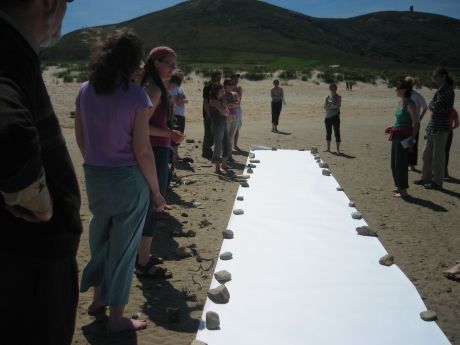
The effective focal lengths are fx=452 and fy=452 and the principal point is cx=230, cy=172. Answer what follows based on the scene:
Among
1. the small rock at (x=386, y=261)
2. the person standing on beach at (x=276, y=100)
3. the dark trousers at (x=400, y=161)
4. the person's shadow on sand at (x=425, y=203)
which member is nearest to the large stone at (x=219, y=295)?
the small rock at (x=386, y=261)

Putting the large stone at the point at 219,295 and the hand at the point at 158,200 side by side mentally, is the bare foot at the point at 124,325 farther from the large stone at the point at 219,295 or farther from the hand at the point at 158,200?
the hand at the point at 158,200

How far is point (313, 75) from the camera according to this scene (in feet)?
120

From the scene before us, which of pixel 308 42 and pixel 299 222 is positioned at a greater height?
pixel 308 42

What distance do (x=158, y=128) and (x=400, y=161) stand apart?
442 centimetres

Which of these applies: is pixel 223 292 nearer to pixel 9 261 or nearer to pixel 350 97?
pixel 9 261

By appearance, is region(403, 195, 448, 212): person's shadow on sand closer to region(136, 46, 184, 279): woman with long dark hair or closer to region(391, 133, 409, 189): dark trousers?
region(391, 133, 409, 189): dark trousers

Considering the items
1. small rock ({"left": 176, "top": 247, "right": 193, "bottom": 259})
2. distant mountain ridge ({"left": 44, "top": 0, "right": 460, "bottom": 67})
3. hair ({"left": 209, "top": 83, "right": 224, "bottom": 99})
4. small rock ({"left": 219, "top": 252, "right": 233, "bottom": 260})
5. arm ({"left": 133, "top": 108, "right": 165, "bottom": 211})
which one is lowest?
small rock ({"left": 176, "top": 247, "right": 193, "bottom": 259})

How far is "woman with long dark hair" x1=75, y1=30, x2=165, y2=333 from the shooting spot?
2.62m

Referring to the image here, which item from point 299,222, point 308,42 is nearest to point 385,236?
point 299,222

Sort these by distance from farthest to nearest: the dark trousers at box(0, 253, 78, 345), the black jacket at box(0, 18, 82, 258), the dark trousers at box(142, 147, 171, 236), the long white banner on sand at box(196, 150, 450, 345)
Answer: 1. the dark trousers at box(142, 147, 171, 236)
2. the long white banner on sand at box(196, 150, 450, 345)
3. the dark trousers at box(0, 253, 78, 345)
4. the black jacket at box(0, 18, 82, 258)

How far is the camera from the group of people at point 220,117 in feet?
25.0

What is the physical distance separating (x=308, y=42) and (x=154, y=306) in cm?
12844

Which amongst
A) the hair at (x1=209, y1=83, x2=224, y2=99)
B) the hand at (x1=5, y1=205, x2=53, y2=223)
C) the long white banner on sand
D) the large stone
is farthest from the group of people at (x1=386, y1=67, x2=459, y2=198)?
the hand at (x1=5, y1=205, x2=53, y2=223)

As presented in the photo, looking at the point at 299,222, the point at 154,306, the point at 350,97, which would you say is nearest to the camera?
the point at 154,306
